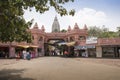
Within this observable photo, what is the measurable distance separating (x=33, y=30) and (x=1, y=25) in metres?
41.3

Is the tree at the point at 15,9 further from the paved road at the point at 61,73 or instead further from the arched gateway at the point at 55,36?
the arched gateway at the point at 55,36

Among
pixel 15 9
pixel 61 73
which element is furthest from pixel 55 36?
pixel 15 9

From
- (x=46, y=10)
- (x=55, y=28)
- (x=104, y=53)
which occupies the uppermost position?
(x=55, y=28)

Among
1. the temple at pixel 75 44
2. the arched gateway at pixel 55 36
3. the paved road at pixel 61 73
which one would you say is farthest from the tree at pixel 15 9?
the arched gateway at pixel 55 36

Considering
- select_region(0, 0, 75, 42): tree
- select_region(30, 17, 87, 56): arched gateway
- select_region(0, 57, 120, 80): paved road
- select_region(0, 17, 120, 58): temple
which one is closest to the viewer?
select_region(0, 0, 75, 42): tree

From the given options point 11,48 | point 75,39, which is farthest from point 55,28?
point 11,48

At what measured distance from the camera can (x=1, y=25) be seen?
42.0 ft

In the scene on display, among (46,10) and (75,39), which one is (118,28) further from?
(46,10)

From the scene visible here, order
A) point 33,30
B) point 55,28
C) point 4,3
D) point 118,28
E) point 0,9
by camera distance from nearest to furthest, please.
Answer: point 4,3
point 0,9
point 33,30
point 118,28
point 55,28

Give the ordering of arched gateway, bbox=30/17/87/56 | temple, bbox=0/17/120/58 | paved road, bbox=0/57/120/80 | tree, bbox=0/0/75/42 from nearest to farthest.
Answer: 1. tree, bbox=0/0/75/42
2. paved road, bbox=0/57/120/80
3. temple, bbox=0/17/120/58
4. arched gateway, bbox=30/17/87/56

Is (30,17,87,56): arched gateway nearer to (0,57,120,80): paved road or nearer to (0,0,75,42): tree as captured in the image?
(0,57,120,80): paved road

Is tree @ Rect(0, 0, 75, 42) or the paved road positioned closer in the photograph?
tree @ Rect(0, 0, 75, 42)

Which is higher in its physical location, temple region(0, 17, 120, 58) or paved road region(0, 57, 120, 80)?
temple region(0, 17, 120, 58)

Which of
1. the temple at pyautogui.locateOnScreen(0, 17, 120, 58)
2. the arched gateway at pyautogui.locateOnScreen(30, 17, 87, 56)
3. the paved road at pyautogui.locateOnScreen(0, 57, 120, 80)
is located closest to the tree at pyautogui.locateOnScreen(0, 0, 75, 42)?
the paved road at pyautogui.locateOnScreen(0, 57, 120, 80)
